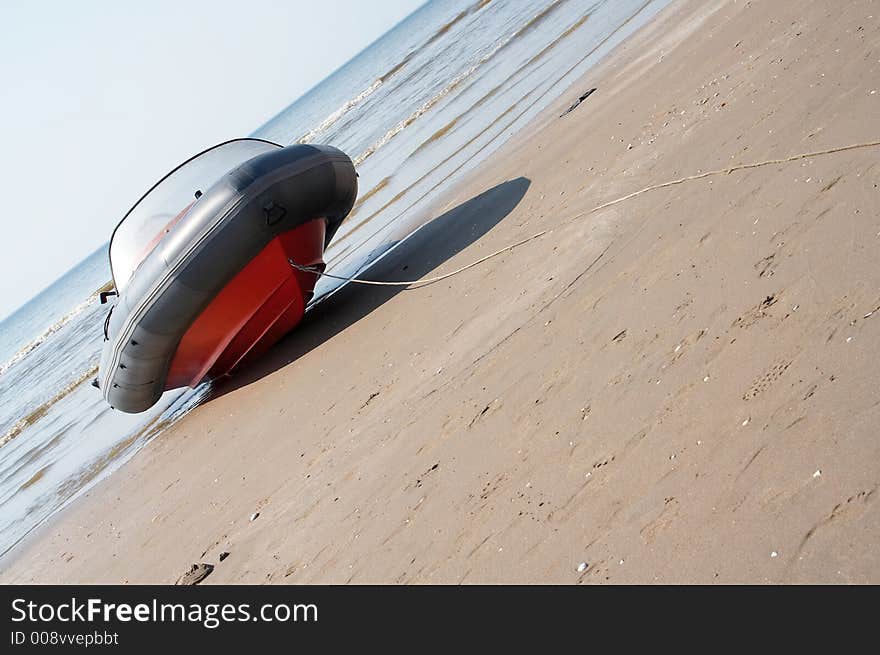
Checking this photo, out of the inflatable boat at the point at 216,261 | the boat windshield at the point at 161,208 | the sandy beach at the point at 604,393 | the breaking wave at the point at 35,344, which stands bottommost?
the sandy beach at the point at 604,393

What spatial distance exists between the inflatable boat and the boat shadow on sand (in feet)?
0.69

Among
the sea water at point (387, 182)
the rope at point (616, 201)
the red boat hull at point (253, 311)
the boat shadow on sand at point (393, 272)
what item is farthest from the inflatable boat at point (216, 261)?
the sea water at point (387, 182)

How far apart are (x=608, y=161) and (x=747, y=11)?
3101mm

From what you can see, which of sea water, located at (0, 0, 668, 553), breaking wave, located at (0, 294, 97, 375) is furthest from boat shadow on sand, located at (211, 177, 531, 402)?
breaking wave, located at (0, 294, 97, 375)

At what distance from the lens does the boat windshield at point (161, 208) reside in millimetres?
8422

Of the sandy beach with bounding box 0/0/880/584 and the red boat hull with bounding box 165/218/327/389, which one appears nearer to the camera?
the sandy beach with bounding box 0/0/880/584

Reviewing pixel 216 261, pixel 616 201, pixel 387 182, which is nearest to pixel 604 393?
pixel 616 201

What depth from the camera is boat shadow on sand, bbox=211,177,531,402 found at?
809 centimetres

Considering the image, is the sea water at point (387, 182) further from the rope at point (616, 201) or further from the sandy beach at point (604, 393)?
the rope at point (616, 201)

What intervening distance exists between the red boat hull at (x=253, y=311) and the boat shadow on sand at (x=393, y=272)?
20 centimetres

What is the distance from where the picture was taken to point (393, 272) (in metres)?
8.78

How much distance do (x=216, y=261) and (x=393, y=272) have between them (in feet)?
6.43

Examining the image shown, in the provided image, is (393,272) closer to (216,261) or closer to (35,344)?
(216,261)

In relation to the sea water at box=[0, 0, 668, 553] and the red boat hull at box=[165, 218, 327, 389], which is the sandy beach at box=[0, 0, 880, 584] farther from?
the sea water at box=[0, 0, 668, 553]
